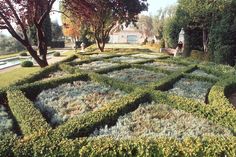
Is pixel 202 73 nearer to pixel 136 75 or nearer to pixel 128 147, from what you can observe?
pixel 136 75

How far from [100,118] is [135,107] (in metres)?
1.18

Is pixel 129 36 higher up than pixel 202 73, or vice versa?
pixel 202 73

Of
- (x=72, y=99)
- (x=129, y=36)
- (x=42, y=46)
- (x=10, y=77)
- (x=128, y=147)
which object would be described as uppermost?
(x=42, y=46)

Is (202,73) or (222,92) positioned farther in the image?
(202,73)

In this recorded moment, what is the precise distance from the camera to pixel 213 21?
64.5ft

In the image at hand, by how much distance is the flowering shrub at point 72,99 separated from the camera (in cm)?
601

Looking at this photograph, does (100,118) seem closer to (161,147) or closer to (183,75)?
(161,147)

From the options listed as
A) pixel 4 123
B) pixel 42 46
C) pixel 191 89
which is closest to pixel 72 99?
pixel 4 123

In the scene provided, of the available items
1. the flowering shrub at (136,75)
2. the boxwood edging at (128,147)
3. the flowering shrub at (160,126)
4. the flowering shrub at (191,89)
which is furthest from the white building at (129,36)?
the boxwood edging at (128,147)

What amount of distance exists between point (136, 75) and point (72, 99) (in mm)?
2898

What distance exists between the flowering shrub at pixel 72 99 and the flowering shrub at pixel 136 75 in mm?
1042

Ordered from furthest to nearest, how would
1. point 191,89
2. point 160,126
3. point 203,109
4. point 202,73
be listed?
1. point 202,73
2. point 191,89
3. point 203,109
4. point 160,126

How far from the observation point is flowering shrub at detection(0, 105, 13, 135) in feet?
16.6

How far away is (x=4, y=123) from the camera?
5.33 m
